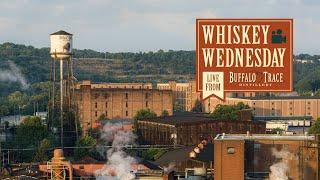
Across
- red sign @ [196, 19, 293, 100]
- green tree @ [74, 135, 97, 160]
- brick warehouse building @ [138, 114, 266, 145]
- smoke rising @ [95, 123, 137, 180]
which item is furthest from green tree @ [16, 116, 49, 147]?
red sign @ [196, 19, 293, 100]

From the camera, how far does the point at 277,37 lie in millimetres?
37969

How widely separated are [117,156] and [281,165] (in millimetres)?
38002

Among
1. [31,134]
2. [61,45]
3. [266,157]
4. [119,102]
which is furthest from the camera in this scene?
[119,102]

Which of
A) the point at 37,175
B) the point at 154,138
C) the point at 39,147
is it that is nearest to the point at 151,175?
the point at 37,175

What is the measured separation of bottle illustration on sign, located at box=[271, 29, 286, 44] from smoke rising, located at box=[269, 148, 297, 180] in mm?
16626

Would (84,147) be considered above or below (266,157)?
below

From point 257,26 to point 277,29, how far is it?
810 mm

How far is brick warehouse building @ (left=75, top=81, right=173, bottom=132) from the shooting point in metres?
172

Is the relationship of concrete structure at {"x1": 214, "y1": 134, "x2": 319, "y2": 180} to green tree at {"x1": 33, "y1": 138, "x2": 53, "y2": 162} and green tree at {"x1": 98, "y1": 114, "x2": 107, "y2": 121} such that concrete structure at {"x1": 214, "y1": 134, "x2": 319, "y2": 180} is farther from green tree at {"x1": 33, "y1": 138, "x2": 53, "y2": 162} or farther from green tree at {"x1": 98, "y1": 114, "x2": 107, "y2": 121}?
green tree at {"x1": 98, "y1": 114, "x2": 107, "y2": 121}

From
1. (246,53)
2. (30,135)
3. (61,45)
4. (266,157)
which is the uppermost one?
(61,45)

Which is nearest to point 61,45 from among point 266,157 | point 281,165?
point 266,157

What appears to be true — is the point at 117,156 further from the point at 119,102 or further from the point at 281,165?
the point at 119,102

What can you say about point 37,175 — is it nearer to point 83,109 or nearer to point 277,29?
point 277,29

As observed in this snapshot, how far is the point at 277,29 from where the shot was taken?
38.1m
